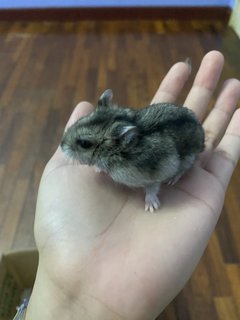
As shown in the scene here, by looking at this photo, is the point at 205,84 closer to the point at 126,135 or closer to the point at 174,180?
the point at 174,180

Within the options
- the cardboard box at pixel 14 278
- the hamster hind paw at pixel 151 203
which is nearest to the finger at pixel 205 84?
the hamster hind paw at pixel 151 203

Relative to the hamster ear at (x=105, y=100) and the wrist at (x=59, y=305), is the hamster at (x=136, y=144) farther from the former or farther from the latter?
the wrist at (x=59, y=305)

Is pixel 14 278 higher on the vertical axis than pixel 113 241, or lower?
lower

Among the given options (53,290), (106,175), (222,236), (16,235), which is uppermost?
(106,175)

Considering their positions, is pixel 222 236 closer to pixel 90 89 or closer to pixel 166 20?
pixel 90 89

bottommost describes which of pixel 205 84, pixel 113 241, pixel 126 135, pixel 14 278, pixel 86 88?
pixel 86 88

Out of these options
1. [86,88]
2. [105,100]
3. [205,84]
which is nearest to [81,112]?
[105,100]

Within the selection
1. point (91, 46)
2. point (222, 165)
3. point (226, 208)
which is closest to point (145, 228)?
point (222, 165)
